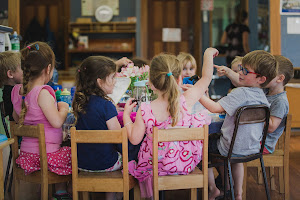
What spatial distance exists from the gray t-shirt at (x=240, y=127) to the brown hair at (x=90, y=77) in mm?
728

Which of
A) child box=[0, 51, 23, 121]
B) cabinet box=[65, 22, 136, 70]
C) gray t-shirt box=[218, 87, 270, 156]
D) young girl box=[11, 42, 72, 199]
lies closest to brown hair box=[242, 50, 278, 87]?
gray t-shirt box=[218, 87, 270, 156]

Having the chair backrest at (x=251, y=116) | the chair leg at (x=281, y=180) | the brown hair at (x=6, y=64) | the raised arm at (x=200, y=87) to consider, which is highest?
the brown hair at (x=6, y=64)

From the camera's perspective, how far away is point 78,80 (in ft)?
7.37

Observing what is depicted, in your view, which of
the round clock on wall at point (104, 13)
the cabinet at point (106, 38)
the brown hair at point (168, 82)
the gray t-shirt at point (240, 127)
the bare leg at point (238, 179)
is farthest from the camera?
the round clock on wall at point (104, 13)

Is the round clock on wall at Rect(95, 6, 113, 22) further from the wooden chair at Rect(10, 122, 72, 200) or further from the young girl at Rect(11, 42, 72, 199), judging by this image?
the wooden chair at Rect(10, 122, 72, 200)

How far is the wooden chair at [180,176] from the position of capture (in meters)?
1.89

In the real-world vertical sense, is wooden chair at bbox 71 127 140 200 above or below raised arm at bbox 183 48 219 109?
below

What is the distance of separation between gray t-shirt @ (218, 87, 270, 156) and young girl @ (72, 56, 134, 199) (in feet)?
2.20

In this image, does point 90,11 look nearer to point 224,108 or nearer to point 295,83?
point 295,83

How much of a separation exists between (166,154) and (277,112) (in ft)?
2.88

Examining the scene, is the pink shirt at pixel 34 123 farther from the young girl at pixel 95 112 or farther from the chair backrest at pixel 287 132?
the chair backrest at pixel 287 132

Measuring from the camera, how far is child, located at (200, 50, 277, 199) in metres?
2.30

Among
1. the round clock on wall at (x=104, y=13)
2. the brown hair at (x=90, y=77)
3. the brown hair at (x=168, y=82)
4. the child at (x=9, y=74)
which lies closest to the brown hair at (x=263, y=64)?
the brown hair at (x=168, y=82)

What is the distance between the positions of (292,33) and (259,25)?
3.42 feet
